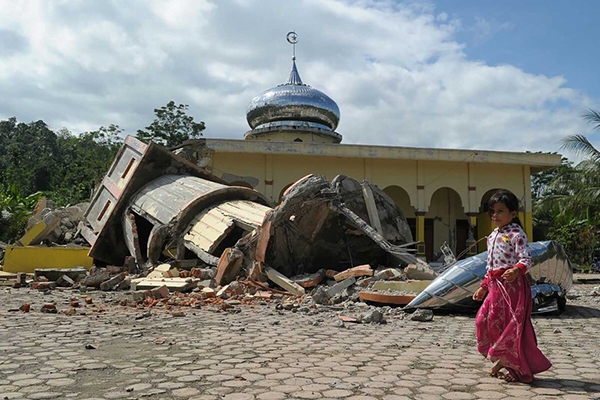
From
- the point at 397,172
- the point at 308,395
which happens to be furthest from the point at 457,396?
the point at 397,172

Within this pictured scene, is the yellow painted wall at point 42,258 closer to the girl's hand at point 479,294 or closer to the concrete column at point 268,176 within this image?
the concrete column at point 268,176

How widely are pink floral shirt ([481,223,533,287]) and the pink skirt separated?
0.09m

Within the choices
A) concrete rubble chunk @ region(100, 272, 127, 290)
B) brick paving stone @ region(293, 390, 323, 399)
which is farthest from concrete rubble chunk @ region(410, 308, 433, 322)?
concrete rubble chunk @ region(100, 272, 127, 290)

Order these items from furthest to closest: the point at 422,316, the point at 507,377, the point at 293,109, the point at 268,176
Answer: the point at 293,109, the point at 268,176, the point at 422,316, the point at 507,377

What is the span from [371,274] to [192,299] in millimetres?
2465

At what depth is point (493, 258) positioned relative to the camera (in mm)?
3365

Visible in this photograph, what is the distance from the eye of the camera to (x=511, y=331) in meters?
3.12

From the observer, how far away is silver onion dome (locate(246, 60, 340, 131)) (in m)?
22.9

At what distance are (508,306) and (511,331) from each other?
146 millimetres

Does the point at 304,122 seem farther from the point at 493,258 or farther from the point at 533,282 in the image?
the point at 493,258

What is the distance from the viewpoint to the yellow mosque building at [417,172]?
18.4 metres

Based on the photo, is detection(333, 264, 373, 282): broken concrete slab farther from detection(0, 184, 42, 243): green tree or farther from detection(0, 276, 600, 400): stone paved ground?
detection(0, 184, 42, 243): green tree

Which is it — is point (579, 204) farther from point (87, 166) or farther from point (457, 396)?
point (87, 166)

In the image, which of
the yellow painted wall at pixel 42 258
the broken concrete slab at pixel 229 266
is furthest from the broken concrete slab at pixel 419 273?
the yellow painted wall at pixel 42 258
